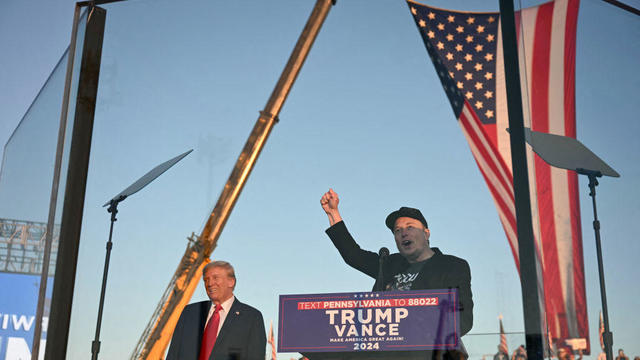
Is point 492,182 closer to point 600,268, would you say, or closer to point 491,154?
point 491,154

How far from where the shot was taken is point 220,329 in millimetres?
4461

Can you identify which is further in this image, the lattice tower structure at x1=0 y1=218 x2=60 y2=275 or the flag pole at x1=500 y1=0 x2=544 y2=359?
the lattice tower structure at x1=0 y1=218 x2=60 y2=275

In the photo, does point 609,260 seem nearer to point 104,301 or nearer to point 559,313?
point 559,313

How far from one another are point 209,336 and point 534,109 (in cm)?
271

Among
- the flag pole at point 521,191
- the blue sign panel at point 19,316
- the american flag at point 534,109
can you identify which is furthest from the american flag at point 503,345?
the blue sign panel at point 19,316

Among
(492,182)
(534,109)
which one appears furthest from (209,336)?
(534,109)

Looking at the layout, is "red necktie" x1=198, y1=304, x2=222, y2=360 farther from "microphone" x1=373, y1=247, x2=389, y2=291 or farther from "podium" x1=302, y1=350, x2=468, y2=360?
"microphone" x1=373, y1=247, x2=389, y2=291

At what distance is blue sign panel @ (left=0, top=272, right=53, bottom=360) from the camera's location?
509 cm

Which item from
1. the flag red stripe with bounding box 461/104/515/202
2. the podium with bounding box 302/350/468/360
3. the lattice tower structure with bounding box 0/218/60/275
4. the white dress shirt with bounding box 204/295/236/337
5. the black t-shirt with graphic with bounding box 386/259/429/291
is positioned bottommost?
the podium with bounding box 302/350/468/360

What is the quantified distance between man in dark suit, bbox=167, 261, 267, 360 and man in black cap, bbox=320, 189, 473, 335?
0.79 m

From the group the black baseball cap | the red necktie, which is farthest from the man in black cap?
the red necktie

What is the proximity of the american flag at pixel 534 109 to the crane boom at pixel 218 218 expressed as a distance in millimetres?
892

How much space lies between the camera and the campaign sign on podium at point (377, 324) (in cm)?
405

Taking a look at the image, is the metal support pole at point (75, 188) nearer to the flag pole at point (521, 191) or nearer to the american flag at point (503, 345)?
the american flag at point (503, 345)
